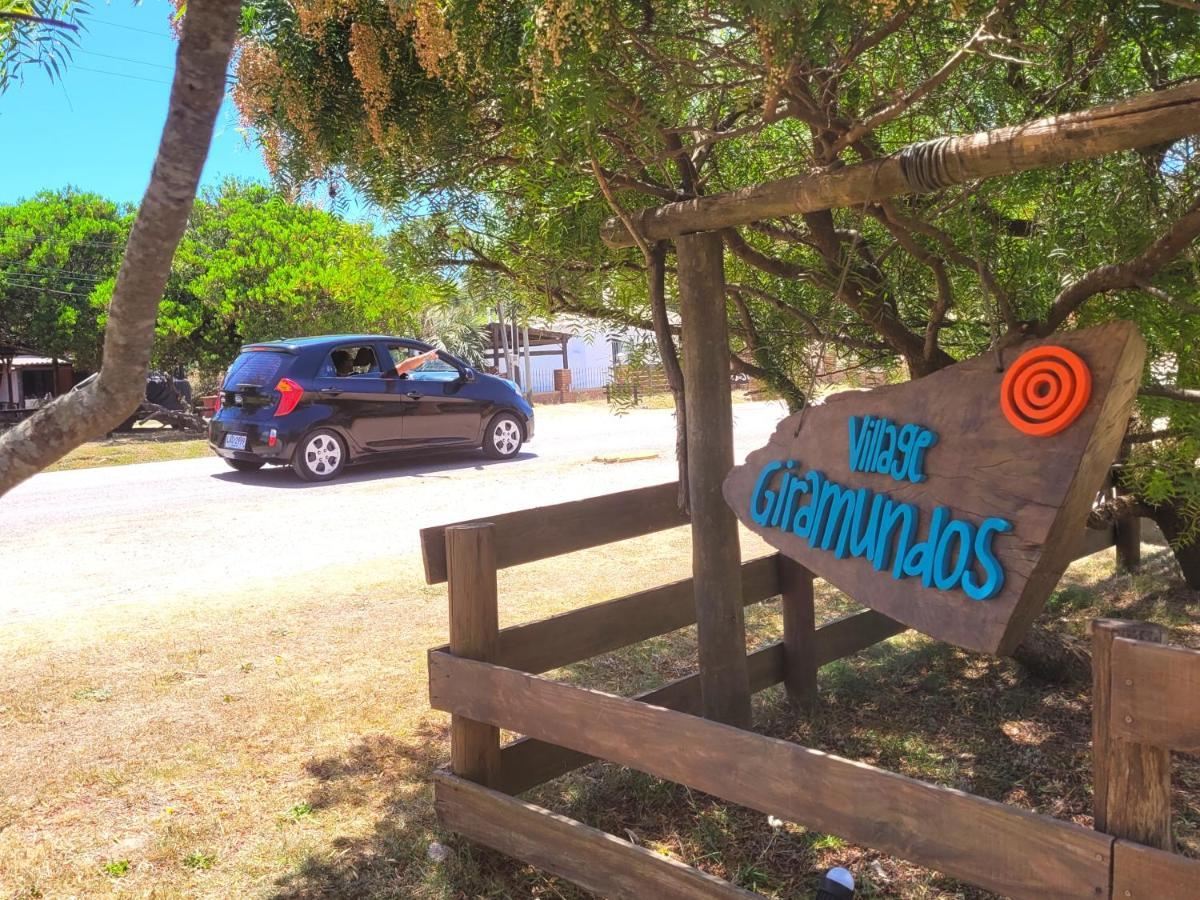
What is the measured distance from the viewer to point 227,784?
4051 millimetres

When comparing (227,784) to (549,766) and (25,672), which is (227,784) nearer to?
(549,766)

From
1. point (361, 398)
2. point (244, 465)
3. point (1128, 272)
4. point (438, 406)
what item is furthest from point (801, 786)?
point (244, 465)

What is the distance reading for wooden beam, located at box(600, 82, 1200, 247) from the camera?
90.4 inches

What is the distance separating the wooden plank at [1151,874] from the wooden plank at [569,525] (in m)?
1.96

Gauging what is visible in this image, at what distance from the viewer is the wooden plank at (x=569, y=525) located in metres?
3.53

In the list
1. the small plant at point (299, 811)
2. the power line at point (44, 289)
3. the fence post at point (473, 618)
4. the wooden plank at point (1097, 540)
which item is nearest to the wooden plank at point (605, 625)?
the fence post at point (473, 618)

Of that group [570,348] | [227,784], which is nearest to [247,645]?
[227,784]

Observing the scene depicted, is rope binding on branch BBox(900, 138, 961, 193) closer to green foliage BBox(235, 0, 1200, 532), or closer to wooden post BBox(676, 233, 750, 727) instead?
green foliage BBox(235, 0, 1200, 532)

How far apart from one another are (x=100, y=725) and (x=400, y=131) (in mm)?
3067

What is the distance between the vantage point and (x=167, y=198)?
2.22 meters

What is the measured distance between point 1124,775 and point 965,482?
0.83m

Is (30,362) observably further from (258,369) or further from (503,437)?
(503,437)

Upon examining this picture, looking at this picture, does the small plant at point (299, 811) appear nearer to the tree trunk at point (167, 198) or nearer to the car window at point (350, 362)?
the tree trunk at point (167, 198)

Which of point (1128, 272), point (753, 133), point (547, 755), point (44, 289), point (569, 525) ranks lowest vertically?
point (547, 755)
